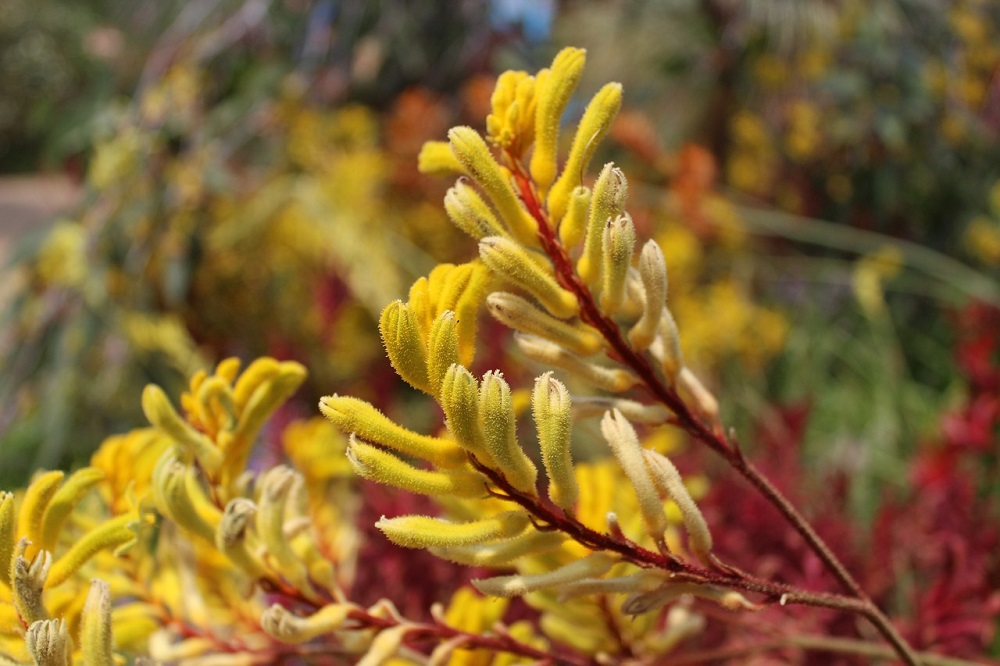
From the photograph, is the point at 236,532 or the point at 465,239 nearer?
the point at 236,532

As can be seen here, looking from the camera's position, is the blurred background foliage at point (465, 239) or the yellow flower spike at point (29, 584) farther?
the blurred background foliage at point (465, 239)

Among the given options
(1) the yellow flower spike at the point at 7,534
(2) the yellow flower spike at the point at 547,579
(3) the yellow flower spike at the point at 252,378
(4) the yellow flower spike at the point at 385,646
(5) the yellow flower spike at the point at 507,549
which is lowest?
(4) the yellow flower spike at the point at 385,646

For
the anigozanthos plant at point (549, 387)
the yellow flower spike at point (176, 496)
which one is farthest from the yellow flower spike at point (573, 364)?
the yellow flower spike at point (176, 496)

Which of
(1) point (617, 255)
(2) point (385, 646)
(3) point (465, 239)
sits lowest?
(2) point (385, 646)

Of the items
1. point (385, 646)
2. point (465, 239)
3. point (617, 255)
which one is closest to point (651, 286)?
point (617, 255)

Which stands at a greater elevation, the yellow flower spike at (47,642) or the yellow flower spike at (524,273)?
the yellow flower spike at (524,273)

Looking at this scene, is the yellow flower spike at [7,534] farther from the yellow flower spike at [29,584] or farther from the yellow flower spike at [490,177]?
the yellow flower spike at [490,177]

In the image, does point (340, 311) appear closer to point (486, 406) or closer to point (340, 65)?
point (340, 65)

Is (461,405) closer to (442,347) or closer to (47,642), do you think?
(442,347)
